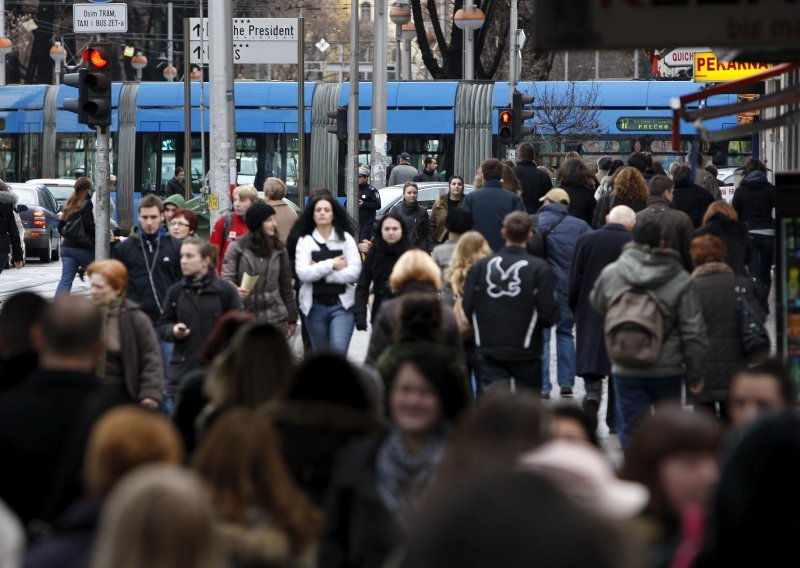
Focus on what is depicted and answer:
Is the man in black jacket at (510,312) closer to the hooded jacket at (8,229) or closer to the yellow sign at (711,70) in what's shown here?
the hooded jacket at (8,229)

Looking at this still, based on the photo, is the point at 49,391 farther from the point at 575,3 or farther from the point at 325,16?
the point at 325,16

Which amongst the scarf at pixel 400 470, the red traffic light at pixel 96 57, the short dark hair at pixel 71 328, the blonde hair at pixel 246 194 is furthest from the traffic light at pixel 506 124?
the scarf at pixel 400 470

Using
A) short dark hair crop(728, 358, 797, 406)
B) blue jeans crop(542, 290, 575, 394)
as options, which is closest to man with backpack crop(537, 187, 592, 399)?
blue jeans crop(542, 290, 575, 394)

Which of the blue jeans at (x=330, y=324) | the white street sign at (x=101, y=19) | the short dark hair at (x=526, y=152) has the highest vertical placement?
the white street sign at (x=101, y=19)

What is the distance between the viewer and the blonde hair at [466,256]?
10.6m

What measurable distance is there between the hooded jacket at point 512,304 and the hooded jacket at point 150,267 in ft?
7.78

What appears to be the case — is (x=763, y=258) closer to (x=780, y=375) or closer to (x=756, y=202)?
(x=756, y=202)

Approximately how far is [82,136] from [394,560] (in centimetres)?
3529

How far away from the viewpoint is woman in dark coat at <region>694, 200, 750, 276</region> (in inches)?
477

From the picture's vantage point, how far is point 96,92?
1541cm

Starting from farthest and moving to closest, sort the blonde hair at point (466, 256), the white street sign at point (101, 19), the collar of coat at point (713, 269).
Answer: the white street sign at point (101, 19) → the blonde hair at point (466, 256) → the collar of coat at point (713, 269)

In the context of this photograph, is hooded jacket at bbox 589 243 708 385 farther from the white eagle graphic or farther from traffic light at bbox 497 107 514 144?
traffic light at bbox 497 107 514 144

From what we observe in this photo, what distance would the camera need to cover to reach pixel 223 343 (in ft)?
23.2

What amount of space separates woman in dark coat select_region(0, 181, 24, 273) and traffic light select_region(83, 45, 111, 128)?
2.90 meters
